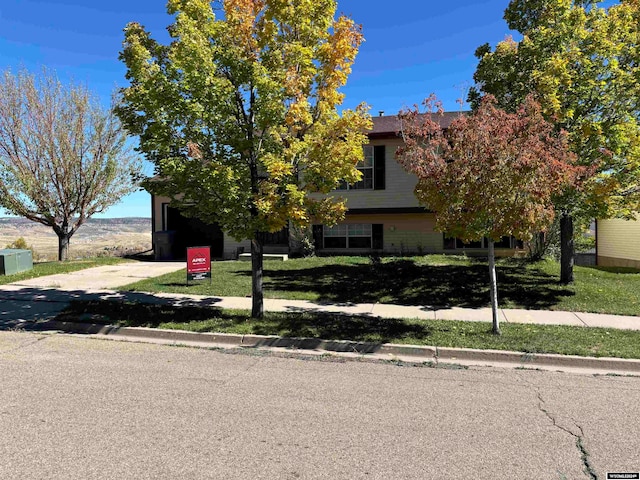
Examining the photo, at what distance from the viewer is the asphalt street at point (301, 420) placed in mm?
3617

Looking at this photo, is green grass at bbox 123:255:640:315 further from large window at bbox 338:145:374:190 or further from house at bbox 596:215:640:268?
house at bbox 596:215:640:268

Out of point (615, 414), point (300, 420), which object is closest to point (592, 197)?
point (615, 414)

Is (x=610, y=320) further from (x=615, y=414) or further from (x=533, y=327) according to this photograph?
(x=615, y=414)

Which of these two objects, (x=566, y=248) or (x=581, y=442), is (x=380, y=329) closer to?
(x=581, y=442)

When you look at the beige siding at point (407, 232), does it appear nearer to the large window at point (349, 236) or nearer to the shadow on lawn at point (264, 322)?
the large window at point (349, 236)

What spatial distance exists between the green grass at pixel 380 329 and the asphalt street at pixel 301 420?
3.54 feet

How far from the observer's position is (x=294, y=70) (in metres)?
8.20

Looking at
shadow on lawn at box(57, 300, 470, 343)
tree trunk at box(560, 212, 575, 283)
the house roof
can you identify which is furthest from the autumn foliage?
the house roof

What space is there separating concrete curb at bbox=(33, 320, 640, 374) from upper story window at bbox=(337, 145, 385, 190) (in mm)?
13057

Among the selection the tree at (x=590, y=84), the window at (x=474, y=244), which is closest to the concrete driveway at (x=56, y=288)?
the window at (x=474, y=244)

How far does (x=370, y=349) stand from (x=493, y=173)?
3.66m

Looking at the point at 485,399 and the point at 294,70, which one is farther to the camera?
the point at 294,70

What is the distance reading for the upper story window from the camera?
65.4ft

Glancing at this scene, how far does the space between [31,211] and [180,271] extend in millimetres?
8446
